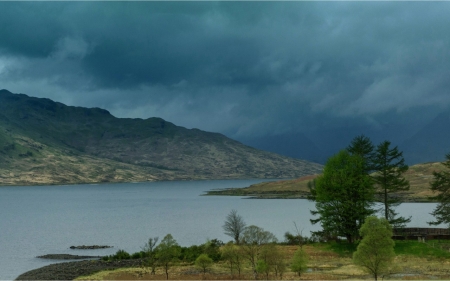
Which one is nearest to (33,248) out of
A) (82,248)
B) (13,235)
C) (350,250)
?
(82,248)

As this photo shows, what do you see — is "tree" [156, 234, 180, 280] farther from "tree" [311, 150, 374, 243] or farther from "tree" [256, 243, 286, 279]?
"tree" [311, 150, 374, 243]

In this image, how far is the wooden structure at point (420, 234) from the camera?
7156 cm

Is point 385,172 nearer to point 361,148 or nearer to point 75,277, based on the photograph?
point 361,148

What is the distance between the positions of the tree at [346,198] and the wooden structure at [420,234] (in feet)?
26.4

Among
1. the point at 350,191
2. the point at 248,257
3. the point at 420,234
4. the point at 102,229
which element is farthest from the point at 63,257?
the point at 420,234

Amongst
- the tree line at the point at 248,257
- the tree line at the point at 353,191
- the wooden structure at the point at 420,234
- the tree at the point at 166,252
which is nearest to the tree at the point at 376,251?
the tree line at the point at 248,257

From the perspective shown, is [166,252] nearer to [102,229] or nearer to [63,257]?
[63,257]

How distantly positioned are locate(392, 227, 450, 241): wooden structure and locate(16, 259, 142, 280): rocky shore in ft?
138

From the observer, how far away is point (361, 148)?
76312 mm

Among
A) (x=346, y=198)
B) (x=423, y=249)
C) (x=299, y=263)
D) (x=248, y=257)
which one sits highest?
(x=346, y=198)

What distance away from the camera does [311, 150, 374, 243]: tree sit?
225 feet

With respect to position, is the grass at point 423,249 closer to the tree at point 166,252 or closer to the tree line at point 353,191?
the tree line at point 353,191

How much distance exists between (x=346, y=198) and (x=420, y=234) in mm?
15471

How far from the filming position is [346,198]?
227 ft
